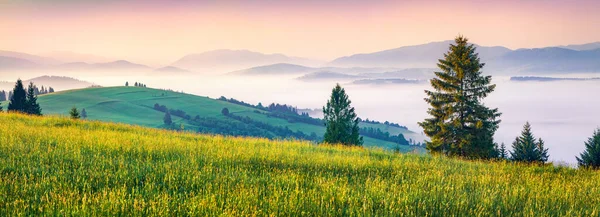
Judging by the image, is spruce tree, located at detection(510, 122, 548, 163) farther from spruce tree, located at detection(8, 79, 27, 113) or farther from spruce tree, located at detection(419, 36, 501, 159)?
spruce tree, located at detection(8, 79, 27, 113)

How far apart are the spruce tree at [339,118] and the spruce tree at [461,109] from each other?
1000 cm

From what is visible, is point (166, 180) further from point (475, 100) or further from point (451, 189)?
point (475, 100)

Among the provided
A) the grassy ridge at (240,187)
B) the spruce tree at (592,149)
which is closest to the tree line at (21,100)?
the grassy ridge at (240,187)

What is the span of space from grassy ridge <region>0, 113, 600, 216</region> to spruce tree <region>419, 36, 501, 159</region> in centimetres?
2331

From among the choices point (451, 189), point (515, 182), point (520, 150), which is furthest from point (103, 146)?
point (520, 150)

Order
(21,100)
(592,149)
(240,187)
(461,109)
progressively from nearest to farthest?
(240,187) → (461,109) → (21,100) → (592,149)

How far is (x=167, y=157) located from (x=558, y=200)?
11052 mm

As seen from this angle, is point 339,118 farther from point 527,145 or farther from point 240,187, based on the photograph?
point 527,145

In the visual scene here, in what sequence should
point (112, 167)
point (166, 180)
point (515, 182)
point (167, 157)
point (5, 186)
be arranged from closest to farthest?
1. point (5, 186)
2. point (166, 180)
3. point (112, 167)
4. point (515, 182)
5. point (167, 157)

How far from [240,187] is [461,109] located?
33.7 metres

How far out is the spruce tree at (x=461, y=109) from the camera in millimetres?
37438

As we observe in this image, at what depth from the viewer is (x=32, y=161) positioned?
10.8 meters

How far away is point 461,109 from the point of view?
3866 cm

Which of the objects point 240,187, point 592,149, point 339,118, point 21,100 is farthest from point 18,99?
point 592,149
